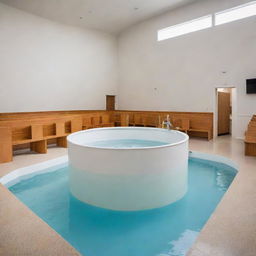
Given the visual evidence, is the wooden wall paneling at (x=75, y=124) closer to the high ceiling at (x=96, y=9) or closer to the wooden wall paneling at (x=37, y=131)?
the wooden wall paneling at (x=37, y=131)

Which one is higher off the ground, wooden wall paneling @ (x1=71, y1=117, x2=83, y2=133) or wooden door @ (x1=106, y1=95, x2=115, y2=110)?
wooden door @ (x1=106, y1=95, x2=115, y2=110)

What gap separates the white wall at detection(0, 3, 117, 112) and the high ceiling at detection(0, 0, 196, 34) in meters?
0.36

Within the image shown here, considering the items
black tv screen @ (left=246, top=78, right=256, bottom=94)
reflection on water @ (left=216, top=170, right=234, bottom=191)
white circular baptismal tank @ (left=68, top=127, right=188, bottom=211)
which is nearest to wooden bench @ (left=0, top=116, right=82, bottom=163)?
white circular baptismal tank @ (left=68, top=127, right=188, bottom=211)

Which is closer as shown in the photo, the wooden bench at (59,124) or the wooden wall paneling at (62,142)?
the wooden bench at (59,124)

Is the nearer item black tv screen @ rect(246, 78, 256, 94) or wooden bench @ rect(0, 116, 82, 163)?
wooden bench @ rect(0, 116, 82, 163)

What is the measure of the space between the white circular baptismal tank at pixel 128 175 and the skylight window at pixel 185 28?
562 centimetres

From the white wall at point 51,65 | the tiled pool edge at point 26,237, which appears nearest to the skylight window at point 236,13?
the white wall at point 51,65

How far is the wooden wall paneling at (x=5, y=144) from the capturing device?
370 cm

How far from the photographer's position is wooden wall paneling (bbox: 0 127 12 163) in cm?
370

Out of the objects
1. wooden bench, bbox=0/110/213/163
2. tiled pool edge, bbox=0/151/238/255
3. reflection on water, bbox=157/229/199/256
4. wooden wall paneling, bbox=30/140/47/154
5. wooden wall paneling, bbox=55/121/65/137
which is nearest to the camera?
reflection on water, bbox=157/229/199/256

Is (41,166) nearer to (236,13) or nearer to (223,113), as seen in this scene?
(223,113)

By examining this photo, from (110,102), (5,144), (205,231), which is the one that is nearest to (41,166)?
(5,144)

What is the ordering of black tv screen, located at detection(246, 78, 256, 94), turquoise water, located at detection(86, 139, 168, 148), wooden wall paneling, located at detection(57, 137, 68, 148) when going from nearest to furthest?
turquoise water, located at detection(86, 139, 168, 148), wooden wall paneling, located at detection(57, 137, 68, 148), black tv screen, located at detection(246, 78, 256, 94)

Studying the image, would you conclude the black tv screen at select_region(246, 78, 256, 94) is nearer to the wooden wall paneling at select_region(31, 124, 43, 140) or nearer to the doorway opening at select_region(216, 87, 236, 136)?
the doorway opening at select_region(216, 87, 236, 136)
